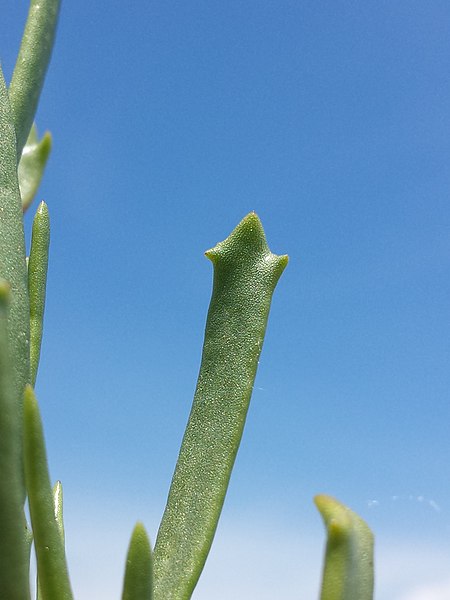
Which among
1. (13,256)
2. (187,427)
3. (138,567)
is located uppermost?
(13,256)

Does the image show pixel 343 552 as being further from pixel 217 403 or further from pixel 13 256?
pixel 13 256

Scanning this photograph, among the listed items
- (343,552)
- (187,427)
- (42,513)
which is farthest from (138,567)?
(187,427)

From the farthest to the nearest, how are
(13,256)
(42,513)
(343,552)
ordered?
1. (13,256)
2. (42,513)
3. (343,552)

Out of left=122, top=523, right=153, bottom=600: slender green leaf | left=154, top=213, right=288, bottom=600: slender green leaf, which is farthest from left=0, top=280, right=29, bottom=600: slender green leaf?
left=154, top=213, right=288, bottom=600: slender green leaf

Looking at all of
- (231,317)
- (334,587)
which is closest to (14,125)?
(231,317)

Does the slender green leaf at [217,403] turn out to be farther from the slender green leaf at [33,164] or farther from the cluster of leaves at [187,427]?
the slender green leaf at [33,164]

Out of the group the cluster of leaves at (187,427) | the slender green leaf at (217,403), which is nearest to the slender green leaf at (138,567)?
the cluster of leaves at (187,427)
